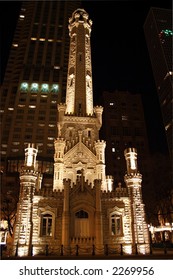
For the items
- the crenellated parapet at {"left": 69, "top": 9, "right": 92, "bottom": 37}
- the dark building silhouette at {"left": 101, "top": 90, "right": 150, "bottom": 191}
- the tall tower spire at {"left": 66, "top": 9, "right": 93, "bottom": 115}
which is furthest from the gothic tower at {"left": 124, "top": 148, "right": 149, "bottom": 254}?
the dark building silhouette at {"left": 101, "top": 90, "right": 150, "bottom": 191}

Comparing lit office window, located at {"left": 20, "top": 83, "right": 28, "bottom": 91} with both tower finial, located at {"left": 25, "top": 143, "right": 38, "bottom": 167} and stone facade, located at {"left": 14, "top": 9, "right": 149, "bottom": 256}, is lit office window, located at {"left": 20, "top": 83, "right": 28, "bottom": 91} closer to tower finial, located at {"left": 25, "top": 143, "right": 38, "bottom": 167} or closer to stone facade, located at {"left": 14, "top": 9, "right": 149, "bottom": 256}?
stone facade, located at {"left": 14, "top": 9, "right": 149, "bottom": 256}

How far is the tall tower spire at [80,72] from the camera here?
44.5 metres

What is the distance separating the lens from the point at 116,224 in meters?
30.0

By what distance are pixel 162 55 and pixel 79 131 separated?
2637 inches

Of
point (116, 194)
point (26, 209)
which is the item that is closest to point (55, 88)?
point (116, 194)

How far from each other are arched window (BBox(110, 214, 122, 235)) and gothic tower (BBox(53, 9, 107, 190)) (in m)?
6.39

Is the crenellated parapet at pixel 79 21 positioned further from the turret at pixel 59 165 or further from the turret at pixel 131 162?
the turret at pixel 131 162

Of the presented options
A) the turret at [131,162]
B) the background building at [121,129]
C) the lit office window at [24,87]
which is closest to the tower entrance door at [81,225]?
the turret at [131,162]

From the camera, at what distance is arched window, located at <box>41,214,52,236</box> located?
29038mm

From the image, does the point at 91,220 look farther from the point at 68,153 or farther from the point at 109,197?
the point at 68,153

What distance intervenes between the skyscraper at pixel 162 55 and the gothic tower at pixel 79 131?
1608 inches

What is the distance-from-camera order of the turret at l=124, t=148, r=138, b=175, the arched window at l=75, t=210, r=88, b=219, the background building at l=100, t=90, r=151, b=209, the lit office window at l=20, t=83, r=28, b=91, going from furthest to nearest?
the lit office window at l=20, t=83, r=28, b=91 → the background building at l=100, t=90, r=151, b=209 → the turret at l=124, t=148, r=138, b=175 → the arched window at l=75, t=210, r=88, b=219

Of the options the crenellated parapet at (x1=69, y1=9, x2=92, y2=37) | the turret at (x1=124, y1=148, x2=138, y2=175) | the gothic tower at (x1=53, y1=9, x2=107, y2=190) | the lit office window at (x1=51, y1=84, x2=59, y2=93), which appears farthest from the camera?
the lit office window at (x1=51, y1=84, x2=59, y2=93)

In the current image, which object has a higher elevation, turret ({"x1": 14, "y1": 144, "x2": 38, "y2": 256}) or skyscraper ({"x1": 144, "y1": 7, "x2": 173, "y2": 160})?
skyscraper ({"x1": 144, "y1": 7, "x2": 173, "y2": 160})
